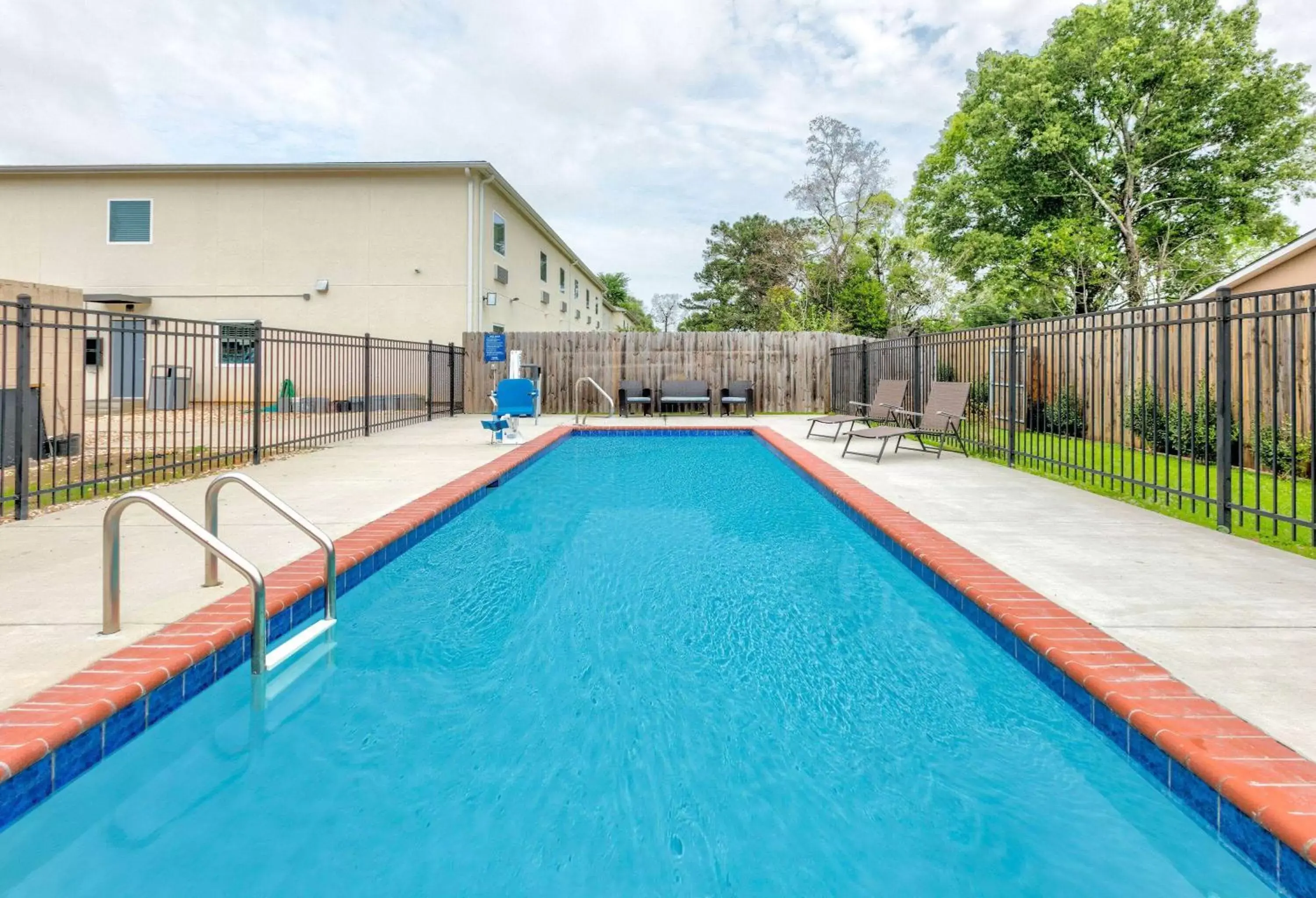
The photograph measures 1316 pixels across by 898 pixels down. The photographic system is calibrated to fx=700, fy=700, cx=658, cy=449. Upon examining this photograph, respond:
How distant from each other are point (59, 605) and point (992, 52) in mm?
29972

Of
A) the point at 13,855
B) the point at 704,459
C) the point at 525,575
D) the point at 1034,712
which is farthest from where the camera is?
the point at 704,459

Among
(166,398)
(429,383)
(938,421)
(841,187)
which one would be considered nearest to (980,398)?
(938,421)

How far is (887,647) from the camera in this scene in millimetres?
3043

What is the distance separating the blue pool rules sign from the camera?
1402cm

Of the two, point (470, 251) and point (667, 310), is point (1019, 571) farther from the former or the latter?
point (667, 310)

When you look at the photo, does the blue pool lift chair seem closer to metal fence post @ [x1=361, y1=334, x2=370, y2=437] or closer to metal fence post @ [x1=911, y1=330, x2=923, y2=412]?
metal fence post @ [x1=361, y1=334, x2=370, y2=437]

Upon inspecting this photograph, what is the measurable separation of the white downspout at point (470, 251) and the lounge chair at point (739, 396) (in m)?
6.05

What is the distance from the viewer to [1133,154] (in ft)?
70.2

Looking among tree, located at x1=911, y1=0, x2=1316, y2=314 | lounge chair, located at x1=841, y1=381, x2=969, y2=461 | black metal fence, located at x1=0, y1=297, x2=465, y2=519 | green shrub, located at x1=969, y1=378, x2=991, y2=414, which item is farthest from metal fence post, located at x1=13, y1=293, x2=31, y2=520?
tree, located at x1=911, y1=0, x2=1316, y2=314

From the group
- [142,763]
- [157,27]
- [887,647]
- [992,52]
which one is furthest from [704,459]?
[992,52]

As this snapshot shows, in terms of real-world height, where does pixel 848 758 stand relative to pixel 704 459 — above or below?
below

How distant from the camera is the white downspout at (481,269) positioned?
15836 millimetres

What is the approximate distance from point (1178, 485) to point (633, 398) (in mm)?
11448

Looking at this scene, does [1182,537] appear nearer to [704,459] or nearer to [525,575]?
[525,575]
